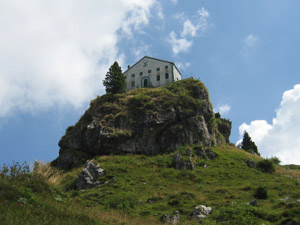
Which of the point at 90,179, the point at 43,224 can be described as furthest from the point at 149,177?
the point at 43,224

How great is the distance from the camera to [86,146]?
54.5 meters

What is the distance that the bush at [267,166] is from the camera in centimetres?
4478

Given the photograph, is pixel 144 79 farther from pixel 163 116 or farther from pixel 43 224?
pixel 43 224

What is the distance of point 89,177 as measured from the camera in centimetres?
4031

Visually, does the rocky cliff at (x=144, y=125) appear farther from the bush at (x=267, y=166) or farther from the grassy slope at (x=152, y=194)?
the bush at (x=267, y=166)

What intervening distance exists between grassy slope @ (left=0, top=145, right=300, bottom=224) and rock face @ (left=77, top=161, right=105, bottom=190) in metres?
1.38

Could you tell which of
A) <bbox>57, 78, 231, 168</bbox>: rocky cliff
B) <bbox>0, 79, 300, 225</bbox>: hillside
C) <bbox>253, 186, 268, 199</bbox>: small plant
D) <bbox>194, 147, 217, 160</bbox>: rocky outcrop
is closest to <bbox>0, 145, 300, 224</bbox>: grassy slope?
<bbox>0, 79, 300, 225</bbox>: hillside

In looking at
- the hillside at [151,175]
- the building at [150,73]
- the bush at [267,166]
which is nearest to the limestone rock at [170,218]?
the hillside at [151,175]

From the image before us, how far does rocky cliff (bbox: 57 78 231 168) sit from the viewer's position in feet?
171

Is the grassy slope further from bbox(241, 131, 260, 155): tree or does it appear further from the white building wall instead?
bbox(241, 131, 260, 155): tree

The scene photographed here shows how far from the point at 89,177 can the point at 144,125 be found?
17036 millimetres

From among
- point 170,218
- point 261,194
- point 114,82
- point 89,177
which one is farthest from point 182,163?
point 114,82

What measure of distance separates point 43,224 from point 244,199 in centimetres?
2252

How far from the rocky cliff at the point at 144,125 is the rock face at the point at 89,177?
9704 millimetres
